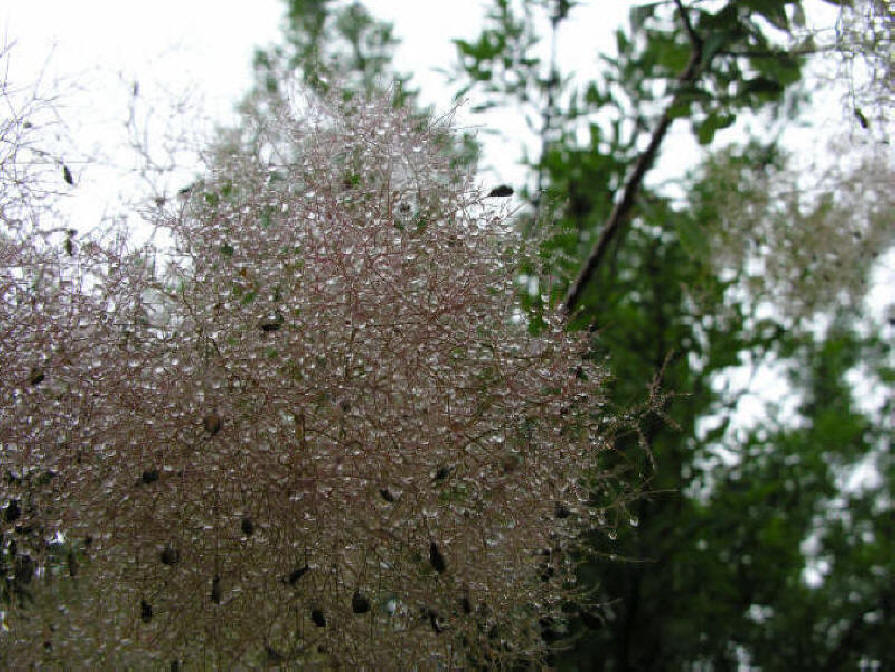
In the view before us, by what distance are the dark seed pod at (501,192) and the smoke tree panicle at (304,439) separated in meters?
0.03

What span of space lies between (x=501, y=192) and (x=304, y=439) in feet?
1.32

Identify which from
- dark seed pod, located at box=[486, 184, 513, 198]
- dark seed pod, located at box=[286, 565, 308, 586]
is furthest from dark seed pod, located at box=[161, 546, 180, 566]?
dark seed pod, located at box=[486, 184, 513, 198]

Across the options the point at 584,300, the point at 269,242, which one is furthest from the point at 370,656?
the point at 584,300

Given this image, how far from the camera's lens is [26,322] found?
1.02m

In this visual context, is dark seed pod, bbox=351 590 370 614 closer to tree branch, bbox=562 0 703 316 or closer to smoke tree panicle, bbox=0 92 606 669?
smoke tree panicle, bbox=0 92 606 669

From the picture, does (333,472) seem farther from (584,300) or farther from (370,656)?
(584,300)

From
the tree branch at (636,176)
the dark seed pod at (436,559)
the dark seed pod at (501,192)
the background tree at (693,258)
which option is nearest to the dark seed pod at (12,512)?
the dark seed pod at (436,559)

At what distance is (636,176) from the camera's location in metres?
1.51

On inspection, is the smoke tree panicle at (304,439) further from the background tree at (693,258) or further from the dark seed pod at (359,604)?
the background tree at (693,258)

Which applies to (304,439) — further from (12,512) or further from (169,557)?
(12,512)

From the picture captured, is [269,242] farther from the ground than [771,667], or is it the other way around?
[771,667]

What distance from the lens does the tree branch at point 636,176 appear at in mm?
1396

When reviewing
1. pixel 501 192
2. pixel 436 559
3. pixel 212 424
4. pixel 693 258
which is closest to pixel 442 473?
pixel 436 559

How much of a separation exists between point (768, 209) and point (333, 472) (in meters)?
1.48
